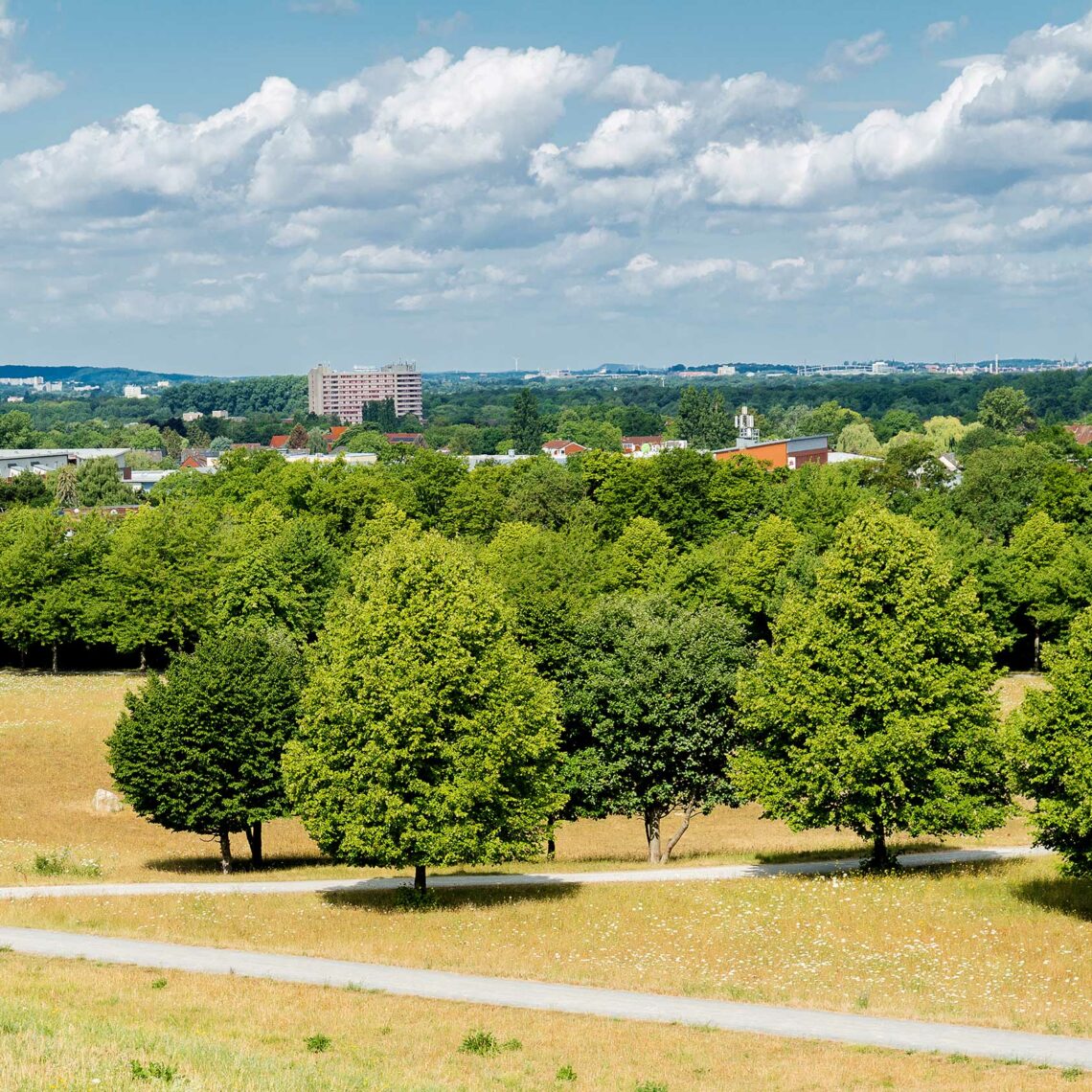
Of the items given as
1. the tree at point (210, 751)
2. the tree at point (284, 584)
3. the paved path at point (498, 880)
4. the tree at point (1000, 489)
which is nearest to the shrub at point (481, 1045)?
the paved path at point (498, 880)

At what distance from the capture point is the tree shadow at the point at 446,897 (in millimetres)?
38531

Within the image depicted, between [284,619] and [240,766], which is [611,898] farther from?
[284,619]

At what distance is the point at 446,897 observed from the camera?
131 feet

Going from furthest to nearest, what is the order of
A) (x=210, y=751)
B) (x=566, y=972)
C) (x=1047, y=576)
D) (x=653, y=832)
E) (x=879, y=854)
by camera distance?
(x=1047, y=576) < (x=653, y=832) < (x=210, y=751) < (x=879, y=854) < (x=566, y=972)

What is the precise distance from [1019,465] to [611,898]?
9322cm

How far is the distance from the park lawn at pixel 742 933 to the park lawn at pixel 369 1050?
3767 millimetres

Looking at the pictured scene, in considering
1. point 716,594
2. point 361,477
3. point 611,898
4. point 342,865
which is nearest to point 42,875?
point 342,865

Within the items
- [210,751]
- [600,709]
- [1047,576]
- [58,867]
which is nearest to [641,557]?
[1047,576]

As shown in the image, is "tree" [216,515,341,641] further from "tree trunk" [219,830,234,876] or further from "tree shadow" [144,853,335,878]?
"tree trunk" [219,830,234,876]

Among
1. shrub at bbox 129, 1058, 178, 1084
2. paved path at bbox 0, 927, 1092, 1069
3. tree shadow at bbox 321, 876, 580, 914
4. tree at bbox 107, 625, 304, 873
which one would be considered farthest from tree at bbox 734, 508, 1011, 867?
shrub at bbox 129, 1058, 178, 1084

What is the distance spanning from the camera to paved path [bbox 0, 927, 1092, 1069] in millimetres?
25953

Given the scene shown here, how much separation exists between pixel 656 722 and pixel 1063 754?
14.5 meters

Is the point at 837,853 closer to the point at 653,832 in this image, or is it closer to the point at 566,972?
the point at 653,832

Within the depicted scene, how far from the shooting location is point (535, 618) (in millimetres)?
54375
